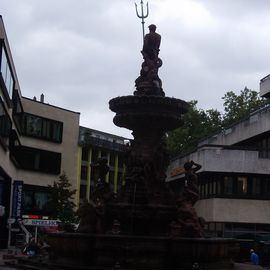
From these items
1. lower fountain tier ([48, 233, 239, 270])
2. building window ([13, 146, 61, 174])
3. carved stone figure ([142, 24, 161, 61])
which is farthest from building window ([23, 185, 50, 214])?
lower fountain tier ([48, 233, 239, 270])

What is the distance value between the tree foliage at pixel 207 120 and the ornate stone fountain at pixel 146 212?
57069 millimetres

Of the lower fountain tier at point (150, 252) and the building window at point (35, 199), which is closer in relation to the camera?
the lower fountain tier at point (150, 252)

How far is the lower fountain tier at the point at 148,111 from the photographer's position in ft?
70.3

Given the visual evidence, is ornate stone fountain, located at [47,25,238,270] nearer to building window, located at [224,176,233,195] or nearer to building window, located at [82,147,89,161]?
building window, located at [224,176,233,195]

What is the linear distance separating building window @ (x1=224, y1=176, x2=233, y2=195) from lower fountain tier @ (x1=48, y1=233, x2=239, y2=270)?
Answer: 3581cm

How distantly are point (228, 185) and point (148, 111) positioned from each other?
3420 cm

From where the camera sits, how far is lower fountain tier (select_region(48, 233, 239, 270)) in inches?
725

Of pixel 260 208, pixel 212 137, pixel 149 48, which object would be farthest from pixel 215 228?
pixel 149 48

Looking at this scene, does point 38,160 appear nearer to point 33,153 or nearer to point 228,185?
point 33,153

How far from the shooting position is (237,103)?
8144 centimetres

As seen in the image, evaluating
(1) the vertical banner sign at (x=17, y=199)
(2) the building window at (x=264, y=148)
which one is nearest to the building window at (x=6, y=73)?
(1) the vertical banner sign at (x=17, y=199)

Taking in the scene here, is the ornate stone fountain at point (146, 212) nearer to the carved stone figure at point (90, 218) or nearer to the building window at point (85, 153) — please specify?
the carved stone figure at point (90, 218)

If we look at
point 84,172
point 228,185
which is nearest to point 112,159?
point 84,172

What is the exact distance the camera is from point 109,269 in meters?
17.7
